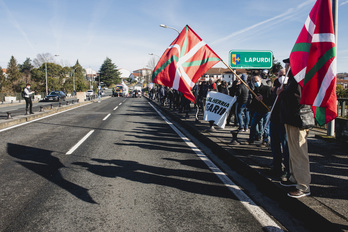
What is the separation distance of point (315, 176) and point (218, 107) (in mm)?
4065

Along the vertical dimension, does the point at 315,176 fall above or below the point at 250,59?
below

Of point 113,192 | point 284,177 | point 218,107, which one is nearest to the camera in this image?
point 113,192

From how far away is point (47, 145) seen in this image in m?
7.10

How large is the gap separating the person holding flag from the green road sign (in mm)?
7072

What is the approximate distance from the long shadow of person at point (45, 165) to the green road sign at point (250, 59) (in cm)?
753

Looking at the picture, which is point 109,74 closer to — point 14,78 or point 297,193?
point 14,78

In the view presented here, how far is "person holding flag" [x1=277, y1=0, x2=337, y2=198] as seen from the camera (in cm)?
318

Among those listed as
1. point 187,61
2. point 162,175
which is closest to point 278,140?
point 162,175

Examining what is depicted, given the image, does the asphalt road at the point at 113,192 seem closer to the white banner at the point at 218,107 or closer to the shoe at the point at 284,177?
the shoe at the point at 284,177

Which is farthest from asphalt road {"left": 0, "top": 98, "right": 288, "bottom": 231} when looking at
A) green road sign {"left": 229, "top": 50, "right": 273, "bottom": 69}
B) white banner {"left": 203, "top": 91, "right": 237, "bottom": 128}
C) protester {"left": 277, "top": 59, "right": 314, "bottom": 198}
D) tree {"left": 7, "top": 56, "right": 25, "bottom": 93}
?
tree {"left": 7, "top": 56, "right": 25, "bottom": 93}

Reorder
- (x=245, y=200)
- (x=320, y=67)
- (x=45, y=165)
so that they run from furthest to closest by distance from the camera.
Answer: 1. (x=45, y=165)
2. (x=245, y=200)
3. (x=320, y=67)

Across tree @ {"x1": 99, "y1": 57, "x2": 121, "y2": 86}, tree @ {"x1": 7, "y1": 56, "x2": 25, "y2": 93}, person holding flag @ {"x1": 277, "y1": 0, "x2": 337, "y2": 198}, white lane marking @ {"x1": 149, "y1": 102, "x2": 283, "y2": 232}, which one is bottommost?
white lane marking @ {"x1": 149, "y1": 102, "x2": 283, "y2": 232}

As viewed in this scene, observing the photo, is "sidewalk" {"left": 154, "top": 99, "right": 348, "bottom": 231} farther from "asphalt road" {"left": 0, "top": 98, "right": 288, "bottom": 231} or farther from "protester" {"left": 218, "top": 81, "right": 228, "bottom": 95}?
"protester" {"left": 218, "top": 81, "right": 228, "bottom": 95}

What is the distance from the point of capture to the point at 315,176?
4.19 metres
